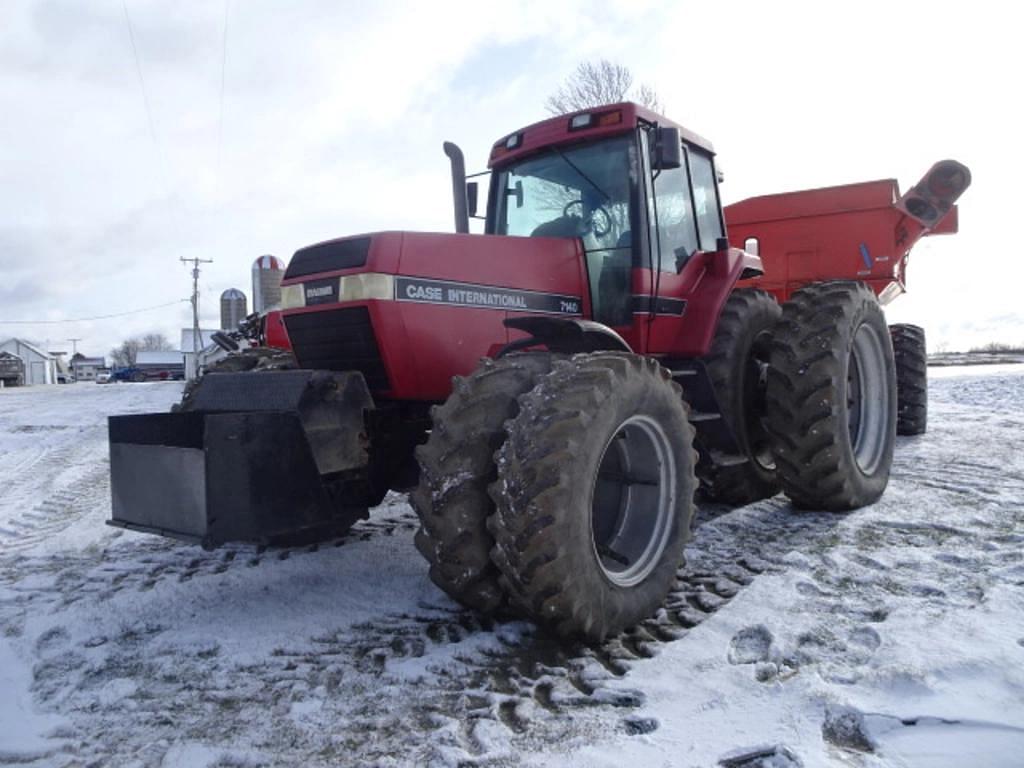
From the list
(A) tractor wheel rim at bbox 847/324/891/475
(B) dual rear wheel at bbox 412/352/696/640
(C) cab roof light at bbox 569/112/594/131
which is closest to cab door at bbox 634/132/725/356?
(C) cab roof light at bbox 569/112/594/131

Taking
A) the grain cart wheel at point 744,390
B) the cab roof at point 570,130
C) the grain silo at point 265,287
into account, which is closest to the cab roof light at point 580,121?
the cab roof at point 570,130

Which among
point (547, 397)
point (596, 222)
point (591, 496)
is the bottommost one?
point (591, 496)

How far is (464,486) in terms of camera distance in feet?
10.3

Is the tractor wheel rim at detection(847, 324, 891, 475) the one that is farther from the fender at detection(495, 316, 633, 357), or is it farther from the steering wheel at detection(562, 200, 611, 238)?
the fender at detection(495, 316, 633, 357)

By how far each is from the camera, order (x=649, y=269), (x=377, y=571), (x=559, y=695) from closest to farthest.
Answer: (x=559, y=695) → (x=377, y=571) → (x=649, y=269)

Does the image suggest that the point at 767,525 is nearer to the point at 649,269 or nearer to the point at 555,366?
the point at 649,269

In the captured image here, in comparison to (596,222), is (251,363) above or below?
below

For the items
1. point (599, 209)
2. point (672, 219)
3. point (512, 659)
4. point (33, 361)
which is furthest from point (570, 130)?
point (33, 361)

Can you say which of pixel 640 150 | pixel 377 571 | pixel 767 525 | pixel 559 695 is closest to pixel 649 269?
pixel 640 150

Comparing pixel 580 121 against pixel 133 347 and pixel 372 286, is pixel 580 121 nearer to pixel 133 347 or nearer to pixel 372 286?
pixel 372 286

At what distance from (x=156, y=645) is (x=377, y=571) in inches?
49.9

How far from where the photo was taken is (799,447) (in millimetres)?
4961

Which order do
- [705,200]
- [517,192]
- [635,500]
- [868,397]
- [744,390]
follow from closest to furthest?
1. [635,500]
2. [517,192]
3. [744,390]
4. [705,200]
5. [868,397]

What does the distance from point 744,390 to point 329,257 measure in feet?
9.74
